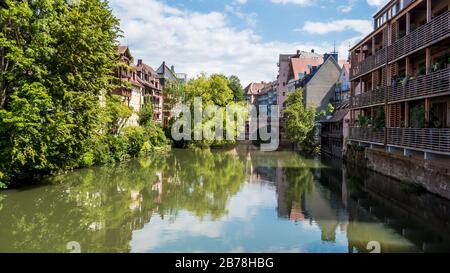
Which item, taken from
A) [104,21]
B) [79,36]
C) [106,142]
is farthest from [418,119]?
[106,142]

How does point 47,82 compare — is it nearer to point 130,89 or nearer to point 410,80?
point 410,80

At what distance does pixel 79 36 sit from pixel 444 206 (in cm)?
1987

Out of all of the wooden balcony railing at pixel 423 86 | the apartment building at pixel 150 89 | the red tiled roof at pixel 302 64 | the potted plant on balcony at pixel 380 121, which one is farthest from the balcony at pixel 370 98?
the red tiled roof at pixel 302 64

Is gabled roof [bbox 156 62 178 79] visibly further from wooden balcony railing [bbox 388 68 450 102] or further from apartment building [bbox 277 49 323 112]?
wooden balcony railing [bbox 388 68 450 102]

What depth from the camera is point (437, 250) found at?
12.2m

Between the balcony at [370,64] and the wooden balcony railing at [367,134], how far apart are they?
15.3 ft

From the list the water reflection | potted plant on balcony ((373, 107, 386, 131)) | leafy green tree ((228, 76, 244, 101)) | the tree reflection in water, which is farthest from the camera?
leafy green tree ((228, 76, 244, 101))

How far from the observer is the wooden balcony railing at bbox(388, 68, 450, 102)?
19.3m

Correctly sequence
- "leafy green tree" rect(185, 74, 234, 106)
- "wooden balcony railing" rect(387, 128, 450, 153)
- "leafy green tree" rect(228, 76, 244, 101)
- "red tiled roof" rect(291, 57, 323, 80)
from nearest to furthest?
"wooden balcony railing" rect(387, 128, 450, 153)
"leafy green tree" rect(185, 74, 234, 106)
"red tiled roof" rect(291, 57, 323, 80)
"leafy green tree" rect(228, 76, 244, 101)

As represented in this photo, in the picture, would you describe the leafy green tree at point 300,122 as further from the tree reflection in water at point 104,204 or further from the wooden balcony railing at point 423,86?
the wooden balcony railing at point 423,86

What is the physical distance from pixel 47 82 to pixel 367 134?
73.6 feet

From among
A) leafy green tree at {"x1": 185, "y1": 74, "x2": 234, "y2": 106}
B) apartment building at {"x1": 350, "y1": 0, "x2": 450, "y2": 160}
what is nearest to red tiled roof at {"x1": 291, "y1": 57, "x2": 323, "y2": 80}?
leafy green tree at {"x1": 185, "y1": 74, "x2": 234, "y2": 106}

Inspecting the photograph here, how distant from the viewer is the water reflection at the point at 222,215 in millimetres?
13094
